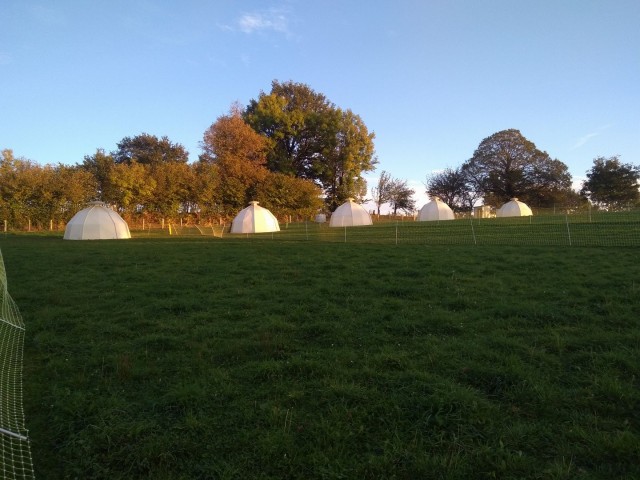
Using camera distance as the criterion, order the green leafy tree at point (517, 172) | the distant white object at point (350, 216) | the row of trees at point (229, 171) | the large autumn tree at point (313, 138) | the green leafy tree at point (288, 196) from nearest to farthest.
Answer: the row of trees at point (229, 171), the distant white object at point (350, 216), the green leafy tree at point (288, 196), the large autumn tree at point (313, 138), the green leafy tree at point (517, 172)

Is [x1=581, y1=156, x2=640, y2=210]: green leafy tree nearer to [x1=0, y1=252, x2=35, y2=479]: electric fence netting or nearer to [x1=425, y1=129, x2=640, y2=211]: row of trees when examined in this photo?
[x1=425, y1=129, x2=640, y2=211]: row of trees

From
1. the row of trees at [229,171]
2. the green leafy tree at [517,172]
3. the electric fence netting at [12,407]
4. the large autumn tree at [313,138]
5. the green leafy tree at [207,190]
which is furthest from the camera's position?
the green leafy tree at [517,172]

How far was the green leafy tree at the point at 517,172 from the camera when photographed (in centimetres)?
5556

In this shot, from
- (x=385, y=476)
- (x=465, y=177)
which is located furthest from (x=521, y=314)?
(x=465, y=177)

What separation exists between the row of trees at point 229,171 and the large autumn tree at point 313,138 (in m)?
0.13

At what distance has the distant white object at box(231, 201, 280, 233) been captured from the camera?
28.8m

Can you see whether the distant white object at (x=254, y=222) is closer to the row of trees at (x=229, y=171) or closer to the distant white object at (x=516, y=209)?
the row of trees at (x=229, y=171)

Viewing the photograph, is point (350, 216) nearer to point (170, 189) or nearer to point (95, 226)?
point (170, 189)

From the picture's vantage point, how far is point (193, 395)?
132 inches

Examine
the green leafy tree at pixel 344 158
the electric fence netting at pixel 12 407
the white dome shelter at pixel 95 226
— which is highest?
the green leafy tree at pixel 344 158

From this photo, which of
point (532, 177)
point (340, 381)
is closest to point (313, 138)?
point (532, 177)

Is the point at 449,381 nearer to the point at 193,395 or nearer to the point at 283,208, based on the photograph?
the point at 193,395

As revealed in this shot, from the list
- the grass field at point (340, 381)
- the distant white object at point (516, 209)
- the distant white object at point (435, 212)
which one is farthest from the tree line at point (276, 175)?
the grass field at point (340, 381)

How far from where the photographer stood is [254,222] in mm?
28844
